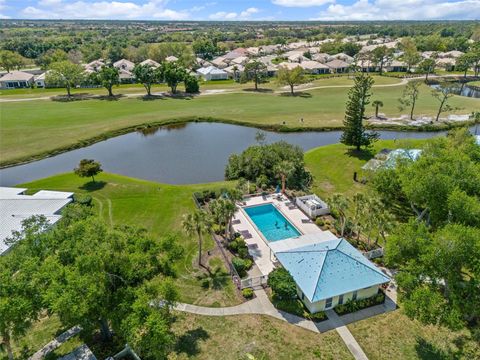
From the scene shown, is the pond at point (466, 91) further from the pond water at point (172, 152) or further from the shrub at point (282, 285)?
the shrub at point (282, 285)

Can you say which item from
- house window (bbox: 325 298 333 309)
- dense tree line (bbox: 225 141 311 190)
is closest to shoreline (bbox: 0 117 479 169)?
dense tree line (bbox: 225 141 311 190)

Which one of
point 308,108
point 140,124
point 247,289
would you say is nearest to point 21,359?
point 247,289

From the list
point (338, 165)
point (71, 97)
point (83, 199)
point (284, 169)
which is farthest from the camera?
point (71, 97)

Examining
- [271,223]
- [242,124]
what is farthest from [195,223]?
[242,124]

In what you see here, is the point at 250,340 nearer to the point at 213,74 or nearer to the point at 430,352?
the point at 430,352

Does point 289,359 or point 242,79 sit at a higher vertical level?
point 242,79

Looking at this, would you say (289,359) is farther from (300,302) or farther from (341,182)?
(341,182)
